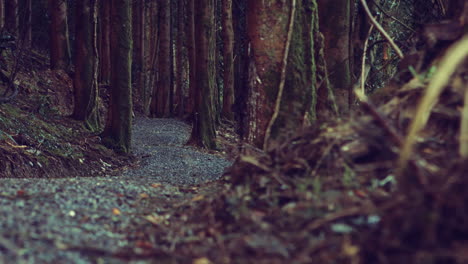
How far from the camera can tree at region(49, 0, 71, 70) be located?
12560mm

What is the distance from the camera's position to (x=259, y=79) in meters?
4.28

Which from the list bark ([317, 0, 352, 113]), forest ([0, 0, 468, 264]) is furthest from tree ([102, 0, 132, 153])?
bark ([317, 0, 352, 113])

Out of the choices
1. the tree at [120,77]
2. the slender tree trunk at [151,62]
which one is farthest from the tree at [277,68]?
the slender tree trunk at [151,62]

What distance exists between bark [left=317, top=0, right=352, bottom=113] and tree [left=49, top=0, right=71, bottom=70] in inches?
337

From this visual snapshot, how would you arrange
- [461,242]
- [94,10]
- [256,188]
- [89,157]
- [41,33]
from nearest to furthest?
[461,242] < [256,188] < [89,157] < [94,10] < [41,33]

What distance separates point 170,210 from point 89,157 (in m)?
4.69

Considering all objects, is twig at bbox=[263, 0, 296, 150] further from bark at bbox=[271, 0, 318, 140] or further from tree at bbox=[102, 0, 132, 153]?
tree at bbox=[102, 0, 132, 153]

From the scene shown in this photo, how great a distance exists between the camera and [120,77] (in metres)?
Answer: 8.44

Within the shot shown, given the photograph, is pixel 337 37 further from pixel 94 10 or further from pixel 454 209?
pixel 94 10

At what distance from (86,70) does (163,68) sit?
26.0 ft

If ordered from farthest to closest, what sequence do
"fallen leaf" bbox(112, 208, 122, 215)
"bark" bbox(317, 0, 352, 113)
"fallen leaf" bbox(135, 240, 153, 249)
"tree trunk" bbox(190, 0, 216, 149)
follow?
"tree trunk" bbox(190, 0, 216, 149) < "bark" bbox(317, 0, 352, 113) < "fallen leaf" bbox(112, 208, 122, 215) < "fallen leaf" bbox(135, 240, 153, 249)

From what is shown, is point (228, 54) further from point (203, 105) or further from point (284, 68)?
point (284, 68)

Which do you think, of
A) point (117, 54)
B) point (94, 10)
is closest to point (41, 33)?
point (94, 10)

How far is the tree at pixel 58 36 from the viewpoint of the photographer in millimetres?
12560
